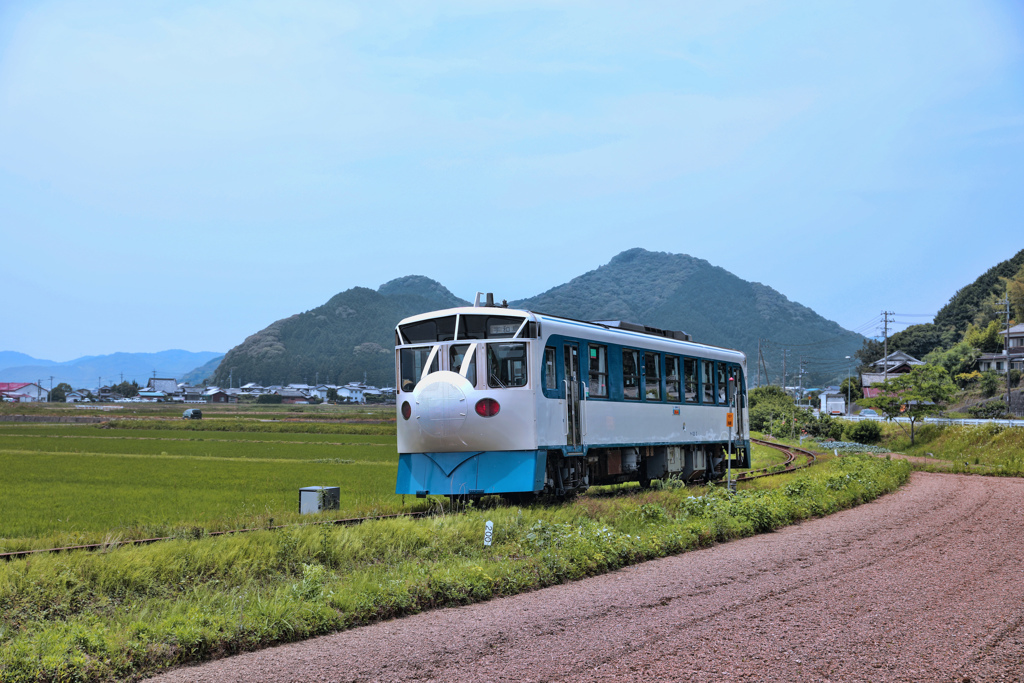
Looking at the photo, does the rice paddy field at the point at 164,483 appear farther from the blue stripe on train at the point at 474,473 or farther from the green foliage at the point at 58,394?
the green foliage at the point at 58,394

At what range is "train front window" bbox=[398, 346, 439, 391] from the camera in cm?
1443

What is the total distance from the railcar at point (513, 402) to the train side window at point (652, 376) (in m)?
0.22

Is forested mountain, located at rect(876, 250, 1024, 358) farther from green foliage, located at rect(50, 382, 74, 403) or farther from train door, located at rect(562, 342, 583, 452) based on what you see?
green foliage, located at rect(50, 382, 74, 403)

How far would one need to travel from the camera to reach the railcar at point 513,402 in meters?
13.6

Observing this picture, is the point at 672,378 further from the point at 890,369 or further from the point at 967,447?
the point at 890,369

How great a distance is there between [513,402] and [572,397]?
1644 millimetres

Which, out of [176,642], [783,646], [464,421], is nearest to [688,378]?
[464,421]

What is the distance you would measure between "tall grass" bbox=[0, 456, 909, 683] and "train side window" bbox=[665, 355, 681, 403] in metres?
5.60

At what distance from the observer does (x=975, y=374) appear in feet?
265

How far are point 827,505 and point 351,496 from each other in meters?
9.50

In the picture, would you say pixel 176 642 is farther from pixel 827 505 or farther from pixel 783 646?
pixel 827 505

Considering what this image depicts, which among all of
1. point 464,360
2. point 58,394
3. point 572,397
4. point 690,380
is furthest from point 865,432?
point 58,394

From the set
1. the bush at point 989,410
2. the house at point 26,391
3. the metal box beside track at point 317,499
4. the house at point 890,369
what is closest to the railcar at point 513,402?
the metal box beside track at point 317,499

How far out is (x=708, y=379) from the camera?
20.7 meters
